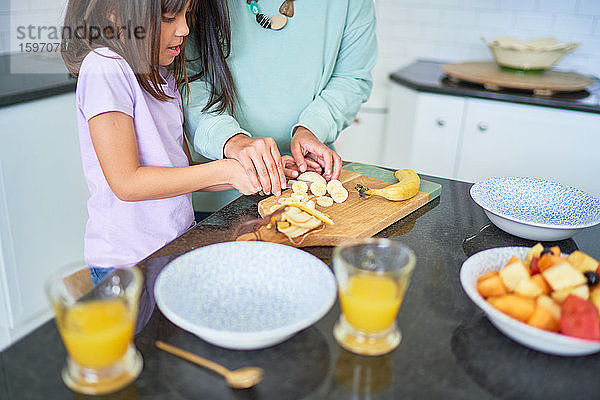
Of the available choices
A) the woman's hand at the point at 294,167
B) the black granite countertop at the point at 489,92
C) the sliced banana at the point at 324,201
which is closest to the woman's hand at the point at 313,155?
the woman's hand at the point at 294,167

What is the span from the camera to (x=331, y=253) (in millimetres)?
1097

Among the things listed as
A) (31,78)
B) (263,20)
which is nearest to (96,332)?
(263,20)

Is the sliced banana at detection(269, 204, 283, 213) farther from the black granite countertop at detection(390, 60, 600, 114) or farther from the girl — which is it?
the black granite countertop at detection(390, 60, 600, 114)

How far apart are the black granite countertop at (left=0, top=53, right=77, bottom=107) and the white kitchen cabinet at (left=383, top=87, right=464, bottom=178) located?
1577 mm

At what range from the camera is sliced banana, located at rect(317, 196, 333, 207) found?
1.28 metres

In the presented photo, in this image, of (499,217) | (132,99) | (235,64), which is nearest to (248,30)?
(235,64)

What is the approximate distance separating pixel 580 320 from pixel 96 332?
25.5 inches

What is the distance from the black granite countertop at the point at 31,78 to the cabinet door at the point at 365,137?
155cm

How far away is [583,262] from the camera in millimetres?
920

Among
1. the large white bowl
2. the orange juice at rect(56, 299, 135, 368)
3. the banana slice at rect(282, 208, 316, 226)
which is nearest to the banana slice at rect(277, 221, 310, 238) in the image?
the banana slice at rect(282, 208, 316, 226)

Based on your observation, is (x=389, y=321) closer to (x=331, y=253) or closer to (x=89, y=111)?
(x=331, y=253)

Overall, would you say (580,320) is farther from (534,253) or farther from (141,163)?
(141,163)

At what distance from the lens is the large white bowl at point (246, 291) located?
79 cm

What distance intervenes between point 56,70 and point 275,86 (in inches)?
44.3
